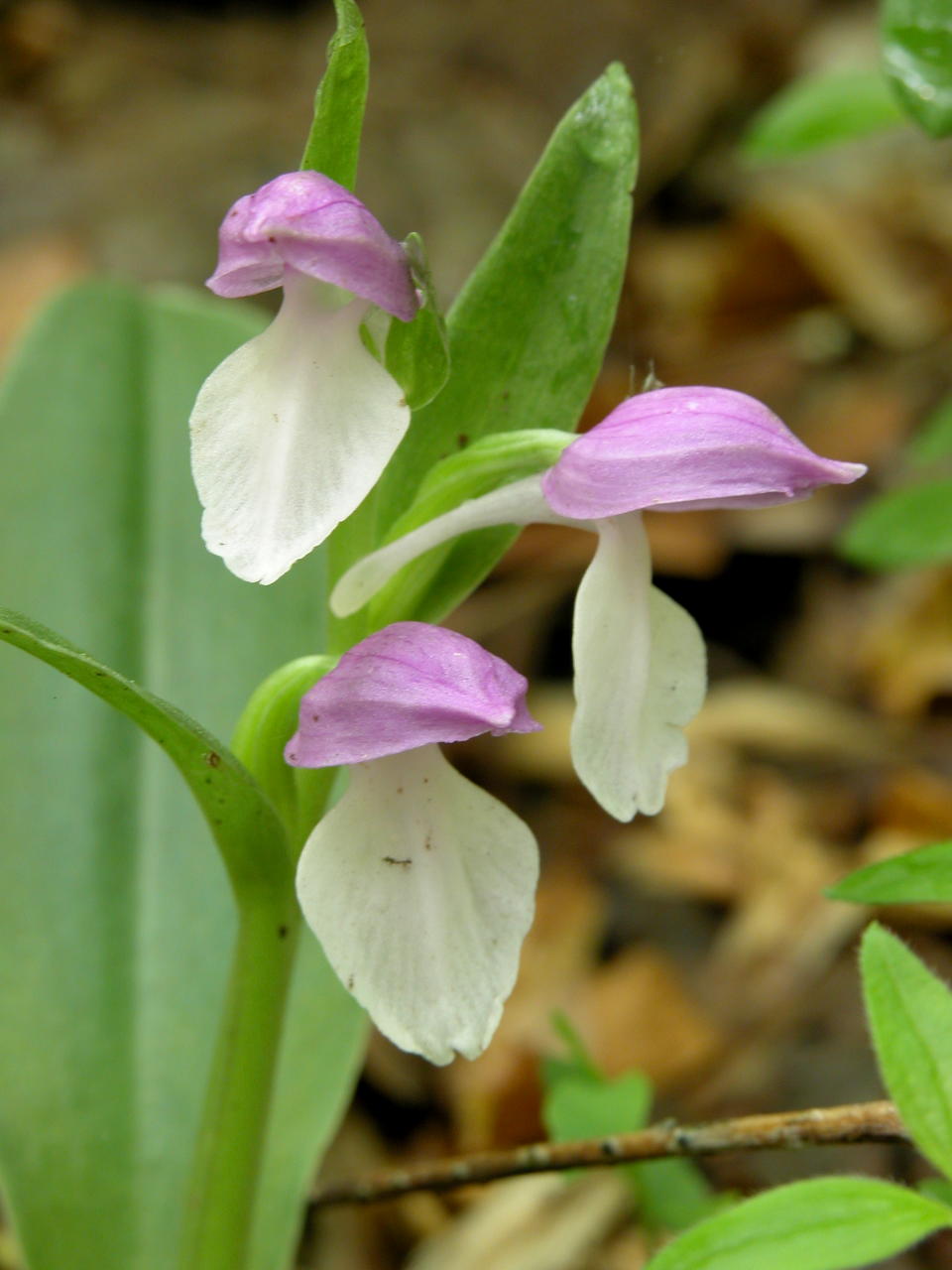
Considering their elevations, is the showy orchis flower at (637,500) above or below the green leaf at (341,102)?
below

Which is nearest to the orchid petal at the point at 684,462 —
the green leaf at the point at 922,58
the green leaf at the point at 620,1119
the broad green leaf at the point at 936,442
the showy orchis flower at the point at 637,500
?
the showy orchis flower at the point at 637,500

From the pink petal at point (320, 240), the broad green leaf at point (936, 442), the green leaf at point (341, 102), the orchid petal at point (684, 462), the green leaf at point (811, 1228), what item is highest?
the green leaf at point (341, 102)

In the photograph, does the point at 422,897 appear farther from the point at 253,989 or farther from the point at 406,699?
the point at 253,989

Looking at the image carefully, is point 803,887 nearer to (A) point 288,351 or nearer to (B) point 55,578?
(B) point 55,578

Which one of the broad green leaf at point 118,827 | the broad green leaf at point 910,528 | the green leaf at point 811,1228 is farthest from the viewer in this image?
the broad green leaf at point 910,528

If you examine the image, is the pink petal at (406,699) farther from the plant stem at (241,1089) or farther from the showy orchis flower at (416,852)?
the plant stem at (241,1089)

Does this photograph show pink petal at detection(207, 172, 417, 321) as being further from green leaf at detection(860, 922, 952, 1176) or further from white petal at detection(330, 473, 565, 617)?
green leaf at detection(860, 922, 952, 1176)
